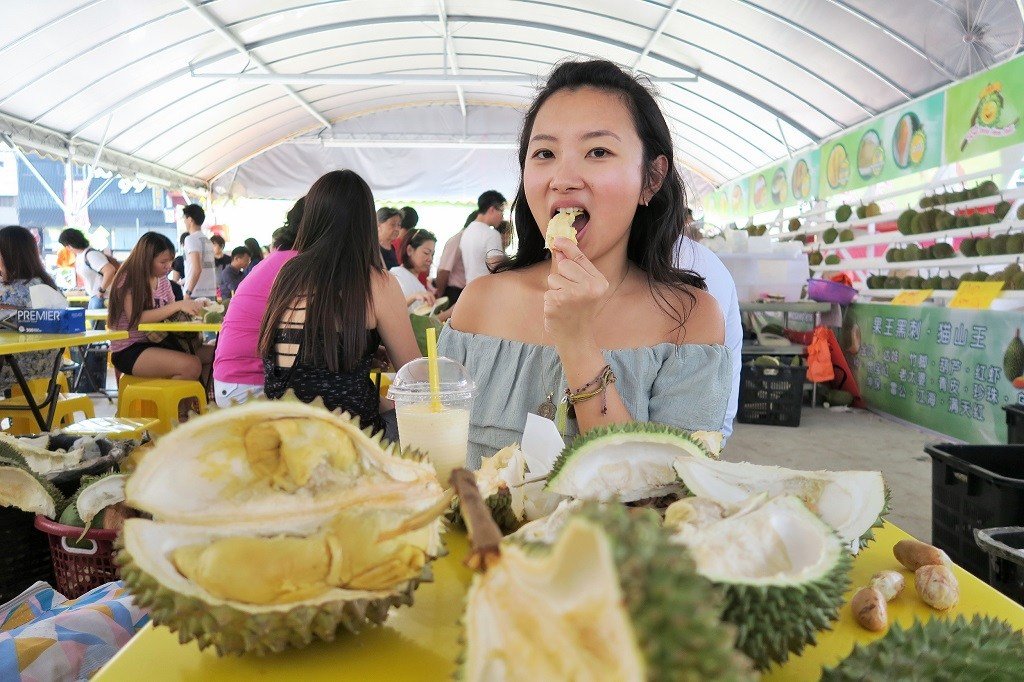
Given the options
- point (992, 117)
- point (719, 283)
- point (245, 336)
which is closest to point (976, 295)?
point (992, 117)

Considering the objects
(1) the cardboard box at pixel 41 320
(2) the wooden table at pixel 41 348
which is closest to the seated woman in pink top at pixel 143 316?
(2) the wooden table at pixel 41 348

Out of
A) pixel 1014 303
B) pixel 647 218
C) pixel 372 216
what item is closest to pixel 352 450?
pixel 647 218

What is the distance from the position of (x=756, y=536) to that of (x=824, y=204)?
910 cm

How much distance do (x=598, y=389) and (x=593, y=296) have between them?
216 millimetres

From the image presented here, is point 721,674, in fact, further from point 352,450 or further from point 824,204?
point 824,204

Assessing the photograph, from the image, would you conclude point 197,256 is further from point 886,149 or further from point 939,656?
point 939,656

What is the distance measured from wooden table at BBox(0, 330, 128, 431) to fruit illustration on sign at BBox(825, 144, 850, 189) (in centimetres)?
886

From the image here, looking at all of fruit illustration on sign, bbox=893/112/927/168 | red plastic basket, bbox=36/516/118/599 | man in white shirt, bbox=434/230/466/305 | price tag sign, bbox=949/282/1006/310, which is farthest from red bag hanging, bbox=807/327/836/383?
red plastic basket, bbox=36/516/118/599

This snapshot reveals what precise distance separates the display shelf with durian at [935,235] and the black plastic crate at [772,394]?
4.71ft

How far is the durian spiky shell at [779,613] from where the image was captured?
0.59m

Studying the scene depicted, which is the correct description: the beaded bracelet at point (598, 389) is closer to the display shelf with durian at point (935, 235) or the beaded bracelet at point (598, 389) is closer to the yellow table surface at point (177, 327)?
the yellow table surface at point (177, 327)

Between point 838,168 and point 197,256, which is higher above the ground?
point 838,168

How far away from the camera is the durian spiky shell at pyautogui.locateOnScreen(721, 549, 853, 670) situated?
1.95 feet

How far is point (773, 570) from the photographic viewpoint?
684mm
